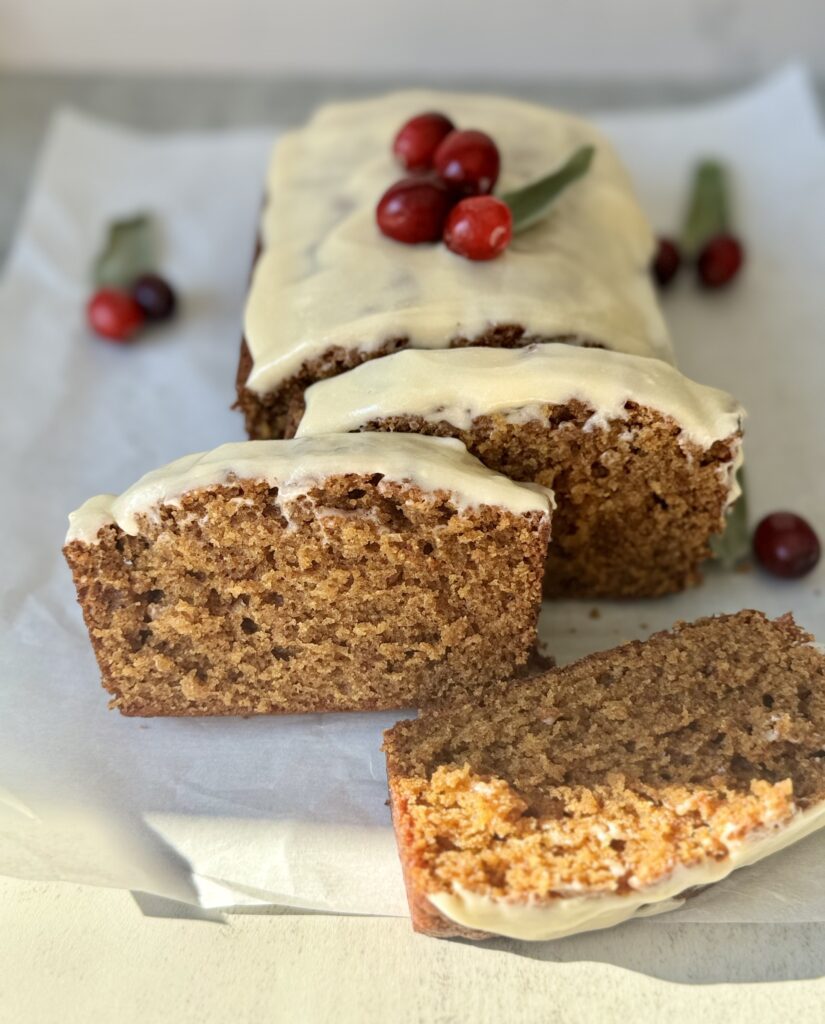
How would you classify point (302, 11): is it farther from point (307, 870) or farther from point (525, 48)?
point (307, 870)

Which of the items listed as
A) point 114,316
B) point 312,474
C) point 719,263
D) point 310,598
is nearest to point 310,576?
point 310,598

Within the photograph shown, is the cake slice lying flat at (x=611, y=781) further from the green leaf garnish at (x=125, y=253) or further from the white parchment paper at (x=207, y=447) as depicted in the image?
the green leaf garnish at (x=125, y=253)

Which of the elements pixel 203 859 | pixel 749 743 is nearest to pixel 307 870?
pixel 203 859

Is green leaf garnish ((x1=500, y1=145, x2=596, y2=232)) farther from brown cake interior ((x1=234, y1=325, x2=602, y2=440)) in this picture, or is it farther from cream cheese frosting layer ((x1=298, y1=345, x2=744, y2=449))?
cream cheese frosting layer ((x1=298, y1=345, x2=744, y2=449))

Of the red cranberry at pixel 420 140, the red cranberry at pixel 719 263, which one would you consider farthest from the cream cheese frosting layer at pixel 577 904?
the red cranberry at pixel 719 263

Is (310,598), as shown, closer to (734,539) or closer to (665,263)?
(734,539)

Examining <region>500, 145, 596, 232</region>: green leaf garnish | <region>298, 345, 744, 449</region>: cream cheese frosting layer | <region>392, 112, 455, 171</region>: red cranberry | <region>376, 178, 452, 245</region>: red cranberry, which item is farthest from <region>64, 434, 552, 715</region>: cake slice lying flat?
→ <region>392, 112, 455, 171</region>: red cranberry
